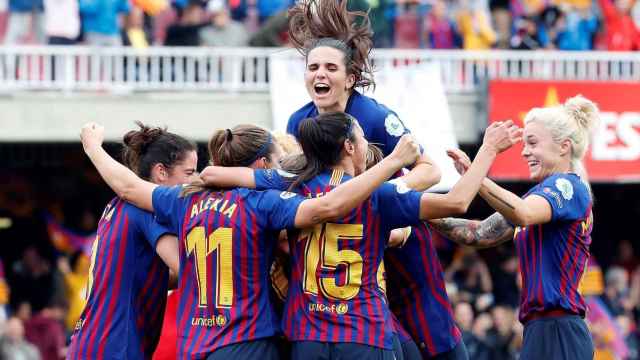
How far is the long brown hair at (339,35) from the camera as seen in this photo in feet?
28.1

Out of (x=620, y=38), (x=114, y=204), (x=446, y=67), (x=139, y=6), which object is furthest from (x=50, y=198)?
(x=114, y=204)

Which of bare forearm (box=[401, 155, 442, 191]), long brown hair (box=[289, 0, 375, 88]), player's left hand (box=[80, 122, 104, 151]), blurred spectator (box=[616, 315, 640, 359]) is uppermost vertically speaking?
long brown hair (box=[289, 0, 375, 88])

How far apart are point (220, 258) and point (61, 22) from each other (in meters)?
10.9

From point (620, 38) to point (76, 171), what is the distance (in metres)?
6.93

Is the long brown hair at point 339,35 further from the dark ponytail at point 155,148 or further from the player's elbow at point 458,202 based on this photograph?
the player's elbow at point 458,202

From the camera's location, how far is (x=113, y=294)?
8.01m

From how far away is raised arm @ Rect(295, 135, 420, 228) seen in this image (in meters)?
7.31

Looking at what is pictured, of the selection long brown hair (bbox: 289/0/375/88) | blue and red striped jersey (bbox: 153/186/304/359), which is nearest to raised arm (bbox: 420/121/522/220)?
blue and red striped jersey (bbox: 153/186/304/359)

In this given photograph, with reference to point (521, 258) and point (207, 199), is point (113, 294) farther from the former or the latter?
point (521, 258)

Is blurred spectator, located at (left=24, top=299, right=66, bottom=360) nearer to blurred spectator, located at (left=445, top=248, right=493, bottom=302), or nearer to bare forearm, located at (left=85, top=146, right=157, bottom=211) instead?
blurred spectator, located at (left=445, top=248, right=493, bottom=302)

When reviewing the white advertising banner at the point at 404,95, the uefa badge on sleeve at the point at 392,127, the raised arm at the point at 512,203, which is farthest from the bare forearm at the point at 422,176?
the white advertising banner at the point at 404,95

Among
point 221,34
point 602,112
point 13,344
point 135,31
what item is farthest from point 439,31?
point 13,344

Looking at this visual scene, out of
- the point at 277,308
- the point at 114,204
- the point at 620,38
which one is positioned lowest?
Answer: the point at 277,308

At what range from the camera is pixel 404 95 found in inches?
667
